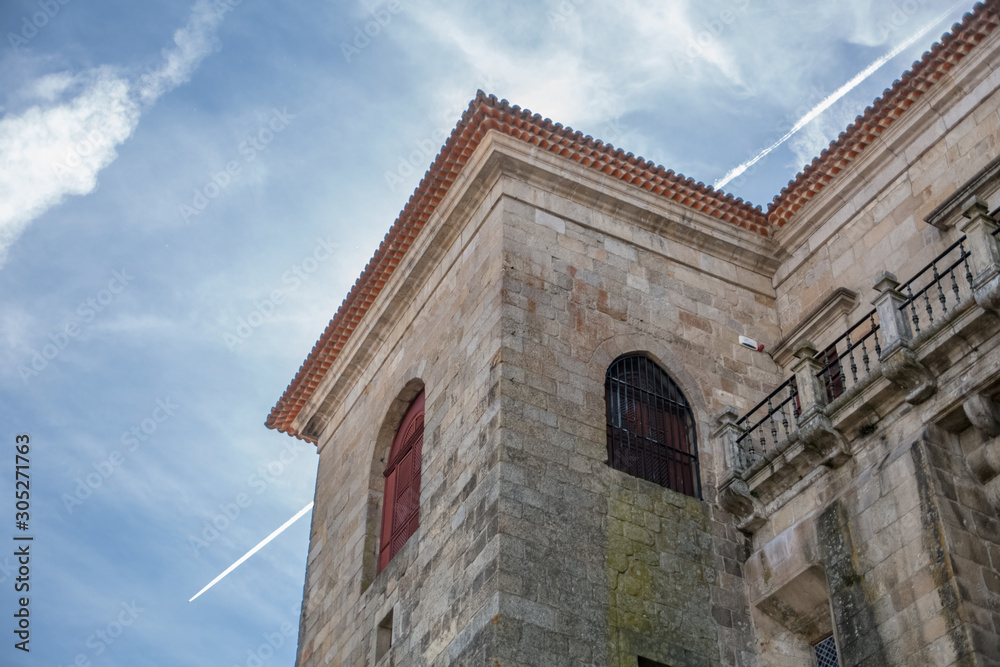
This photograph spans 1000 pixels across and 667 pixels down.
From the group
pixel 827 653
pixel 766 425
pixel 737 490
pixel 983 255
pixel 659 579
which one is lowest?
pixel 827 653

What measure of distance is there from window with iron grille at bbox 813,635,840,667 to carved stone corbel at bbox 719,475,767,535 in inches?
54.5

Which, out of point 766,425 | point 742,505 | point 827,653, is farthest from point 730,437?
point 827,653

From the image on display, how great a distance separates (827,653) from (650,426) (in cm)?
307

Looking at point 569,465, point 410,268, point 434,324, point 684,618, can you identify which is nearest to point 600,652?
point 684,618

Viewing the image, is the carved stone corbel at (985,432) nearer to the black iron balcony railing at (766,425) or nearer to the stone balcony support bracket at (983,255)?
the stone balcony support bracket at (983,255)

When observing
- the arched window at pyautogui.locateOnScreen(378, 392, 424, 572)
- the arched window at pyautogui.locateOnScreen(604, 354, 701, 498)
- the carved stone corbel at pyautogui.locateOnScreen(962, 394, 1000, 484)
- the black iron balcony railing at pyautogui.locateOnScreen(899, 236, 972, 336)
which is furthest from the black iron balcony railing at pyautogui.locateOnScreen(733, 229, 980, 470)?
the arched window at pyautogui.locateOnScreen(378, 392, 424, 572)

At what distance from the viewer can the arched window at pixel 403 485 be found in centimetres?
1574

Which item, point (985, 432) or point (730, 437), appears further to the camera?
point (730, 437)

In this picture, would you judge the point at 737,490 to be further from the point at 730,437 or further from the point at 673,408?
the point at 673,408

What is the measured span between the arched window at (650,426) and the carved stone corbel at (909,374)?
2785 mm

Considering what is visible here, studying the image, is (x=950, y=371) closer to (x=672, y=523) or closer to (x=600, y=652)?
(x=672, y=523)

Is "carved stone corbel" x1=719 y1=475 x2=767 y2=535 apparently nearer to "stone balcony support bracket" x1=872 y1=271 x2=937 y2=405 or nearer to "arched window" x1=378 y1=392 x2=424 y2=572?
"stone balcony support bracket" x1=872 y1=271 x2=937 y2=405

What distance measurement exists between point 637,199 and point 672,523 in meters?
4.55

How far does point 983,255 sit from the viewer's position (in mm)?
12203
